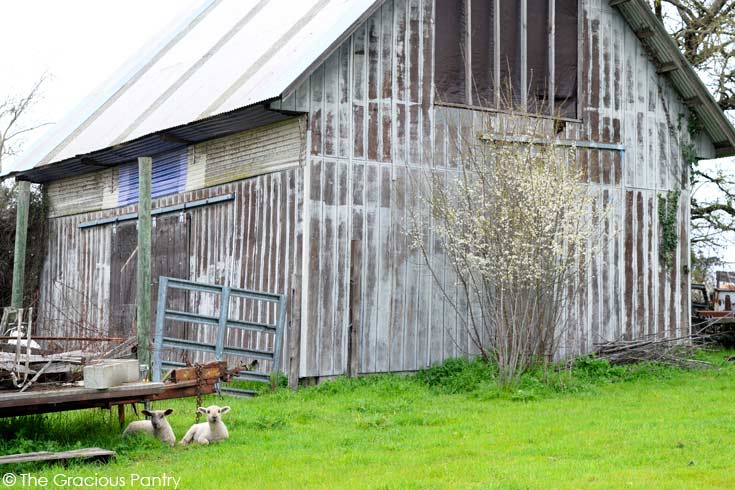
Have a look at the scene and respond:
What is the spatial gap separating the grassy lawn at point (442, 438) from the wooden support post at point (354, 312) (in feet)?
1.50

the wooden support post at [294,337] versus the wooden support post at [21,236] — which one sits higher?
the wooden support post at [21,236]

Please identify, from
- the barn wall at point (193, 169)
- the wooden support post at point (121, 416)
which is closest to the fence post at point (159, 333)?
the wooden support post at point (121, 416)

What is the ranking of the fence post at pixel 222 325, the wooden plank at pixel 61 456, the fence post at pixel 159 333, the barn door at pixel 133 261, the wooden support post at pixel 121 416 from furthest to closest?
the barn door at pixel 133 261 < the fence post at pixel 222 325 < the fence post at pixel 159 333 < the wooden support post at pixel 121 416 < the wooden plank at pixel 61 456

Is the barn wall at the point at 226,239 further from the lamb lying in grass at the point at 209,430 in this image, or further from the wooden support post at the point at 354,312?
the lamb lying in grass at the point at 209,430

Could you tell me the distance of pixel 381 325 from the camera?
1695cm

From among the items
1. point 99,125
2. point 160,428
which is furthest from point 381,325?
point 99,125

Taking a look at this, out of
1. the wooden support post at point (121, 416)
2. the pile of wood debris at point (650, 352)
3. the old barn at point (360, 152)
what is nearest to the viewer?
the wooden support post at point (121, 416)

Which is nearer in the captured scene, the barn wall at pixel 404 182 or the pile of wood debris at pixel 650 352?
the barn wall at pixel 404 182

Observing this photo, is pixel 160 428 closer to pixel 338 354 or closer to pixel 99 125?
pixel 338 354

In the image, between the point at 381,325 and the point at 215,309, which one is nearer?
the point at 381,325

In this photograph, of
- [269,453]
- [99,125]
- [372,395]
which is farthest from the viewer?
[99,125]

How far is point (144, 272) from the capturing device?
1560 centimetres

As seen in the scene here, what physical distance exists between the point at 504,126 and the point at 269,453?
30.0 feet

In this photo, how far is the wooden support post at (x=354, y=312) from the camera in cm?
1652
